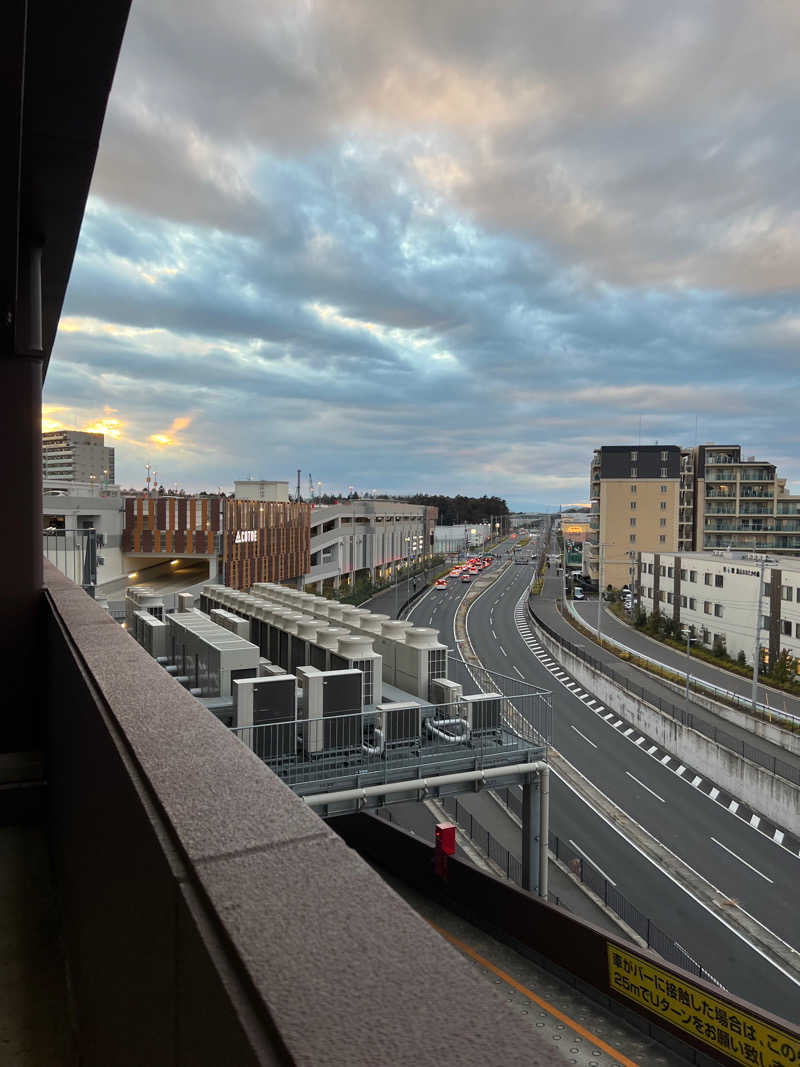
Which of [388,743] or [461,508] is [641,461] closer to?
[388,743]

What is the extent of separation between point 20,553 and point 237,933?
475 cm

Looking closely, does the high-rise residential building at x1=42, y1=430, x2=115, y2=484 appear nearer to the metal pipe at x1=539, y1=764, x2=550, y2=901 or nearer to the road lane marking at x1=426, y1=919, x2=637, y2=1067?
the metal pipe at x1=539, y1=764, x2=550, y2=901

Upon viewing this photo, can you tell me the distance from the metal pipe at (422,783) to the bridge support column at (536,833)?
0.31 m

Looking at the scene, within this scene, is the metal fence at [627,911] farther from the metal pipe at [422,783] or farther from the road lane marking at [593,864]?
the metal pipe at [422,783]

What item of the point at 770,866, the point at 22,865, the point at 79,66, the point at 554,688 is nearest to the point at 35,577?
the point at 22,865

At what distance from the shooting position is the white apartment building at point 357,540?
2069 inches

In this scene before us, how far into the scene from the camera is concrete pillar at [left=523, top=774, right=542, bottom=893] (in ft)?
37.8

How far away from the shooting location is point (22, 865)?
3824mm

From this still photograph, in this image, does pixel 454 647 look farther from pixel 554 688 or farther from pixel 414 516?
pixel 414 516

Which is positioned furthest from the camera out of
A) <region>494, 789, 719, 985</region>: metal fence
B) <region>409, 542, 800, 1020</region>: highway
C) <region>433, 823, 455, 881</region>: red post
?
<region>409, 542, 800, 1020</region>: highway

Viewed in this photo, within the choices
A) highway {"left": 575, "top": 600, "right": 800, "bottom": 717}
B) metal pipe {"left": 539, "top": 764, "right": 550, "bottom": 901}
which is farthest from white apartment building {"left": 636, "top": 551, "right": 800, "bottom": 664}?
metal pipe {"left": 539, "top": 764, "right": 550, "bottom": 901}

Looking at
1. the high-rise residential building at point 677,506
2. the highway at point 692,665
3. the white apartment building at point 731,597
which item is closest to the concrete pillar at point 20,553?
the highway at point 692,665

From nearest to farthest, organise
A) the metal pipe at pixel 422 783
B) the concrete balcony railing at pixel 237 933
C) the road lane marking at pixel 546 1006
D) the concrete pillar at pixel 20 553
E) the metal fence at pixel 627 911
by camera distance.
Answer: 1. the concrete balcony railing at pixel 237 933
2. the concrete pillar at pixel 20 553
3. the road lane marking at pixel 546 1006
4. the metal pipe at pixel 422 783
5. the metal fence at pixel 627 911

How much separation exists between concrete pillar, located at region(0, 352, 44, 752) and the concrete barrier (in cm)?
1975
